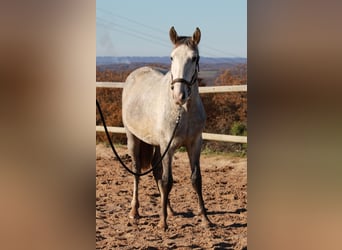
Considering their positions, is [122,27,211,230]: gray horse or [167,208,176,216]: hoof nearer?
[122,27,211,230]: gray horse

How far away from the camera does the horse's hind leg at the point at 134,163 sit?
2537 mm

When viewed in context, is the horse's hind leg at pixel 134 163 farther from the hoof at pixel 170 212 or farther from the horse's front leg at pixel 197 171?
the horse's front leg at pixel 197 171

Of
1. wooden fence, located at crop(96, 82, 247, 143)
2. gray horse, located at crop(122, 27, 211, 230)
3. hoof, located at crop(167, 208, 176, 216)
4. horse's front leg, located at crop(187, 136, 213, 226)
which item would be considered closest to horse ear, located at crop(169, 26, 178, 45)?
gray horse, located at crop(122, 27, 211, 230)

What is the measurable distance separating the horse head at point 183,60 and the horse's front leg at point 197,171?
0.79ft

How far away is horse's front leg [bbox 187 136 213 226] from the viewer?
2477 mm

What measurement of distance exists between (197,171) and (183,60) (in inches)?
19.0

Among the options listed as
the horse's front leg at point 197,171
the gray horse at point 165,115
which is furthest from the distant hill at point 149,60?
the horse's front leg at point 197,171

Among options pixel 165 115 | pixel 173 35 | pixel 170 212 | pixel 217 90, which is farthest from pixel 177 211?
pixel 173 35

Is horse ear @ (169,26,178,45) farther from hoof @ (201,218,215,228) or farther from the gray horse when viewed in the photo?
hoof @ (201,218,215,228)

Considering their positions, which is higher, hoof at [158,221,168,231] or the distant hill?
the distant hill

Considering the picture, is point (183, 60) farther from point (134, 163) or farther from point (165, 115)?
point (134, 163)
